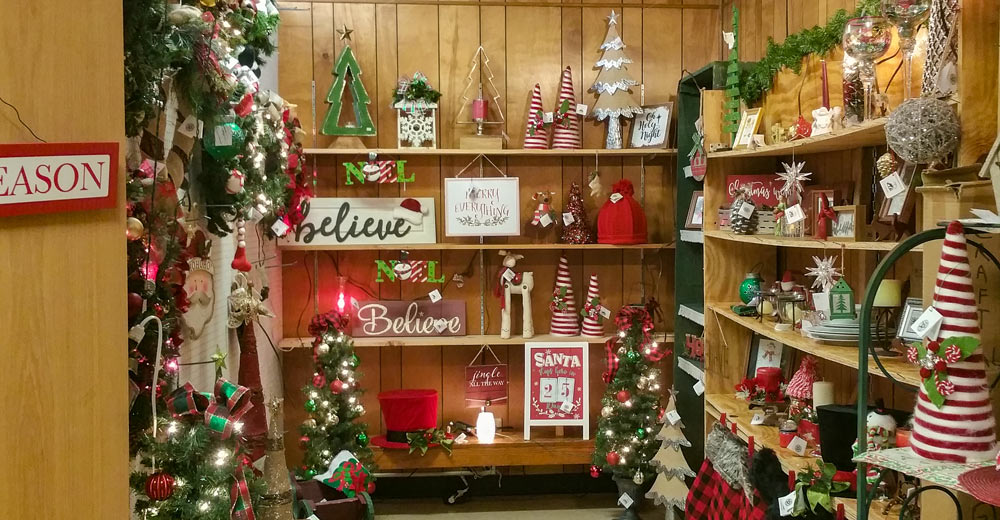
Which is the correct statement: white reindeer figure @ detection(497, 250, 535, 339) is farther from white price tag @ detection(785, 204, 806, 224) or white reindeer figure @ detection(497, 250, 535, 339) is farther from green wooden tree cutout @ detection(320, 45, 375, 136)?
white price tag @ detection(785, 204, 806, 224)

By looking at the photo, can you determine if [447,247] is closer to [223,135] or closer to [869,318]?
[223,135]

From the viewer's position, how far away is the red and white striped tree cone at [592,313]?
4398 millimetres

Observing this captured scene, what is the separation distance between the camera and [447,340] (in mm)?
4418

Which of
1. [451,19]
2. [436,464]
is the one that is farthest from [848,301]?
[451,19]

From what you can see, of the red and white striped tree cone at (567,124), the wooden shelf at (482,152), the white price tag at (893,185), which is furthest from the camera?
the red and white striped tree cone at (567,124)

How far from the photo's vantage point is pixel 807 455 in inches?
116

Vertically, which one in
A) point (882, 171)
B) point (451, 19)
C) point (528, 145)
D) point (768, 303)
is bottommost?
point (768, 303)

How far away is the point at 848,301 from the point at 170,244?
1.99m

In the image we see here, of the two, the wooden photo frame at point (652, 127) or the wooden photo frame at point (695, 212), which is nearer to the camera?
the wooden photo frame at point (695, 212)

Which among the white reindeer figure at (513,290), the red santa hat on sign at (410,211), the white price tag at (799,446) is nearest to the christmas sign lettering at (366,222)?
the red santa hat on sign at (410,211)

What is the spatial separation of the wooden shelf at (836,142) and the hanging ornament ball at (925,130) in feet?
0.68

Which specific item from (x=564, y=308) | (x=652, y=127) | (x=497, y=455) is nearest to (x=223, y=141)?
(x=564, y=308)

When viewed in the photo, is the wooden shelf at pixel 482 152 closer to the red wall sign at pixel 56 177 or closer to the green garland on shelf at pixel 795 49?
the green garland on shelf at pixel 795 49

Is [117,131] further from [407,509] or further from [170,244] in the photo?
[407,509]
